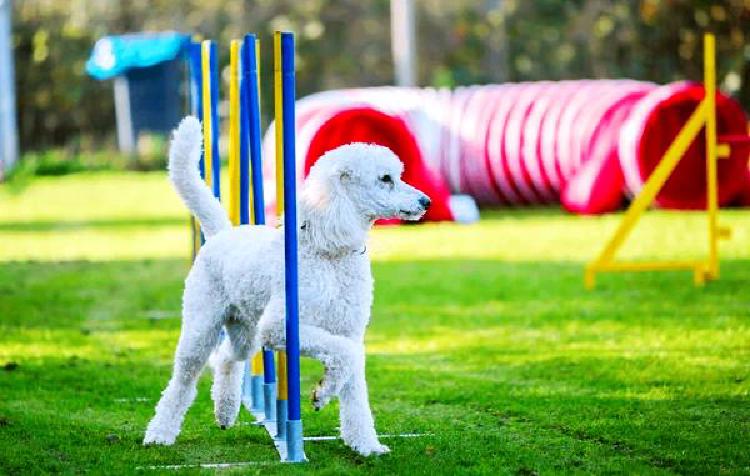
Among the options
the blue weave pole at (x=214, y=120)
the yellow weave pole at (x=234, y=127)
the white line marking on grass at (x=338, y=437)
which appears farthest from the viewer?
the blue weave pole at (x=214, y=120)

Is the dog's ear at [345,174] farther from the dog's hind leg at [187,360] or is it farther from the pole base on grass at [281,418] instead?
the pole base on grass at [281,418]

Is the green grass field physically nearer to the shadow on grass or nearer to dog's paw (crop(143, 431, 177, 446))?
dog's paw (crop(143, 431, 177, 446))

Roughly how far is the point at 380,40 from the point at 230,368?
3421cm

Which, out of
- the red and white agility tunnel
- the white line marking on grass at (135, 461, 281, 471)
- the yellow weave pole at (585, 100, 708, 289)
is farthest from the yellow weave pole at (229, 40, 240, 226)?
the red and white agility tunnel

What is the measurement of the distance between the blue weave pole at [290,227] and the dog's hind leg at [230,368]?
2.05 feet

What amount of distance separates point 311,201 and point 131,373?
3.04m

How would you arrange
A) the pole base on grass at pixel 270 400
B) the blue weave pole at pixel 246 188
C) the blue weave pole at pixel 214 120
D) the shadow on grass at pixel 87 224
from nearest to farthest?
the blue weave pole at pixel 246 188 < the pole base on grass at pixel 270 400 < the blue weave pole at pixel 214 120 < the shadow on grass at pixel 87 224

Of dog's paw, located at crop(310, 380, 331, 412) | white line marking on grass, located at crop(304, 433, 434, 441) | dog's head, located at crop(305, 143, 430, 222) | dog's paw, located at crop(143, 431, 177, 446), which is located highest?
dog's head, located at crop(305, 143, 430, 222)


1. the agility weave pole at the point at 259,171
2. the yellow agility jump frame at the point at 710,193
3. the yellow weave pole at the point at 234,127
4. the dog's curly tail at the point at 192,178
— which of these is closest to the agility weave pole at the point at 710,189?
the yellow agility jump frame at the point at 710,193

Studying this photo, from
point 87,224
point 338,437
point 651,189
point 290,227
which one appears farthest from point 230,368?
Result: point 87,224

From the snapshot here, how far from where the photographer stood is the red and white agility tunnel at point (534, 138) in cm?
1758

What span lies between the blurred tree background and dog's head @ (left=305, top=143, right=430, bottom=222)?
27.7 meters

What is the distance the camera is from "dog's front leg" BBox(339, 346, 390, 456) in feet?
18.8

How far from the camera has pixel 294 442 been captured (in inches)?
228
